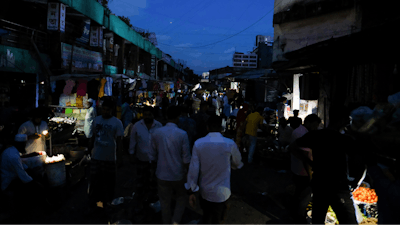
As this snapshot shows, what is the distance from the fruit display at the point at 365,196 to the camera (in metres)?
4.62

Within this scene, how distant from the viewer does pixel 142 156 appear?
5004mm

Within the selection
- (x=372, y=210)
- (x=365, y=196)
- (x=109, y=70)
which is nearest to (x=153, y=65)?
(x=109, y=70)

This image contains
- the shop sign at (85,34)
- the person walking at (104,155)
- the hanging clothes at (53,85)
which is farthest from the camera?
the shop sign at (85,34)

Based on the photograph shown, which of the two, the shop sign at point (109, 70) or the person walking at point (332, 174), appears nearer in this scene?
the person walking at point (332, 174)

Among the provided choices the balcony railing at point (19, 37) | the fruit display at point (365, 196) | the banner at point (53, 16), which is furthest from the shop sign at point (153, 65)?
the fruit display at point (365, 196)

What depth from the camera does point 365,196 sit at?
4684mm

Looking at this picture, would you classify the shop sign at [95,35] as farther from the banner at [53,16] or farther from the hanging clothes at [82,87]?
the hanging clothes at [82,87]

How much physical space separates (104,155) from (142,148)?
0.72m

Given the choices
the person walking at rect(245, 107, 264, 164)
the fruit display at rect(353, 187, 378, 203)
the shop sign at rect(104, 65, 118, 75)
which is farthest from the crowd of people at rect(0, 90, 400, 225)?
the shop sign at rect(104, 65, 118, 75)

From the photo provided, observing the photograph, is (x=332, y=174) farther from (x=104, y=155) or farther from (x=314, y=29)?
(x=314, y=29)

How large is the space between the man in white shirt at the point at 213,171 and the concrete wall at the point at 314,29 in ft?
26.6

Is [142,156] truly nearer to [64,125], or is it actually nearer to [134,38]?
[64,125]

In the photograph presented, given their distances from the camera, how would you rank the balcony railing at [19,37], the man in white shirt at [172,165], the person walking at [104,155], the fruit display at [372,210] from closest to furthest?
the man in white shirt at [172,165] → the fruit display at [372,210] → the person walking at [104,155] → the balcony railing at [19,37]

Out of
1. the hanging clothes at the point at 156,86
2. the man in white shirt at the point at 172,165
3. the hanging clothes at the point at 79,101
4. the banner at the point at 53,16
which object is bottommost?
the man in white shirt at the point at 172,165
